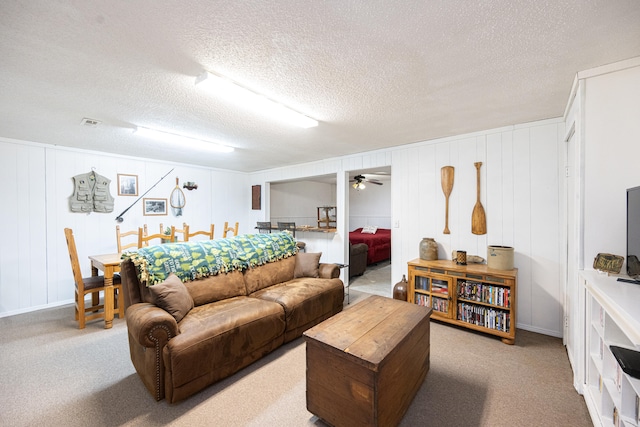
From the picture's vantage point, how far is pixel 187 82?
2.00 m

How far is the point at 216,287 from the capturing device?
106 inches

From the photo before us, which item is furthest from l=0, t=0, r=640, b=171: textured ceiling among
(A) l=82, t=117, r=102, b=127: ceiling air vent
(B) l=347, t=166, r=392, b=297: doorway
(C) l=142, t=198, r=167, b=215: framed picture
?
(B) l=347, t=166, r=392, b=297: doorway

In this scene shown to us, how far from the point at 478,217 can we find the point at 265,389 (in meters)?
2.98

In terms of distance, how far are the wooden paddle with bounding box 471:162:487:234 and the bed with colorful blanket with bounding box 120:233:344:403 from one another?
1.85 metres

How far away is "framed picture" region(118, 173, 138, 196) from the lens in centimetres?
444

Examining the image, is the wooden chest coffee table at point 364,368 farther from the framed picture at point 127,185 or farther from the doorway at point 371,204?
the doorway at point 371,204

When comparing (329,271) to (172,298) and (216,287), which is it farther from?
(172,298)

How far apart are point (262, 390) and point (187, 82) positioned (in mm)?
2434

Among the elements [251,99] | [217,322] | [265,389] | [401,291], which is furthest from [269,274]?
[251,99]

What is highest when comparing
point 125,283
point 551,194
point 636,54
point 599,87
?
point 636,54

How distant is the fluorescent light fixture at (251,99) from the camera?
190cm

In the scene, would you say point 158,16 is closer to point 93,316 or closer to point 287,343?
point 287,343

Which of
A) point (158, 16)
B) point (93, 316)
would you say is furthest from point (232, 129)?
point (93, 316)

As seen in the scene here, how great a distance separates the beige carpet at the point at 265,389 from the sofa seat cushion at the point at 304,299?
22 centimetres
